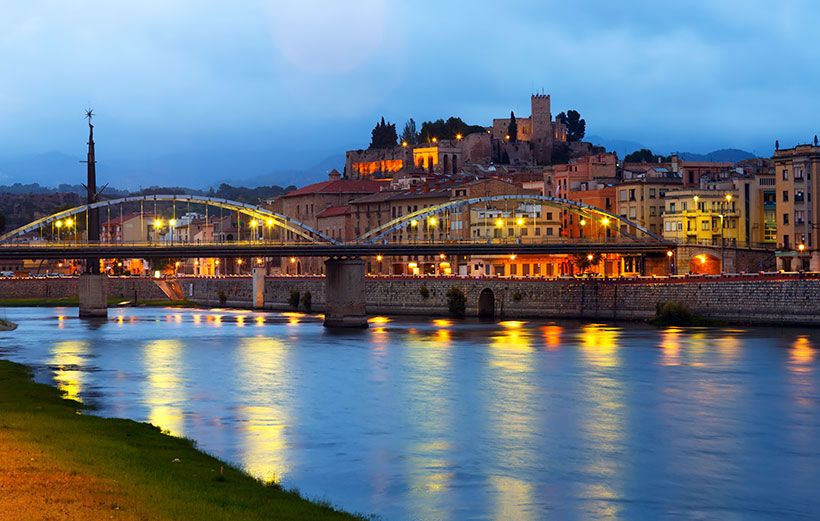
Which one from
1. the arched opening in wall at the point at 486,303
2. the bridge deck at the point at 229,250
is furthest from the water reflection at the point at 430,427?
the arched opening in wall at the point at 486,303

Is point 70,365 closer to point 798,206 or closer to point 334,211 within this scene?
point 798,206

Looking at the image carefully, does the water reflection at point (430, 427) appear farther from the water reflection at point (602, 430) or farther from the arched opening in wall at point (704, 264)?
the arched opening in wall at point (704, 264)

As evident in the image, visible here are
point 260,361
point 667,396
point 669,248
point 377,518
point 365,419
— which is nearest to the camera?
point 377,518

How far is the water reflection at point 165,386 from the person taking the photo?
36.8 metres

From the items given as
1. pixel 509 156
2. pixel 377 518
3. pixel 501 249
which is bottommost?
pixel 377 518

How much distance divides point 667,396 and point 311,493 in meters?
18.7

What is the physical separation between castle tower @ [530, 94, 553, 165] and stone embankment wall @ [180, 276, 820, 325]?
79.2 metres

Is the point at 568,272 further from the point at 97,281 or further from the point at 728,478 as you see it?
the point at 728,478

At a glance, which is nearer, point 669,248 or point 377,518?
point 377,518

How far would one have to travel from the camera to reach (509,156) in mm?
191750

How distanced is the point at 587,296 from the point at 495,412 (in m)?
48.0

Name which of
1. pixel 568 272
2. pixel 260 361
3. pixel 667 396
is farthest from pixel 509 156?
pixel 667 396

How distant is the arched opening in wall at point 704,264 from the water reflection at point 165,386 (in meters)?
38.9

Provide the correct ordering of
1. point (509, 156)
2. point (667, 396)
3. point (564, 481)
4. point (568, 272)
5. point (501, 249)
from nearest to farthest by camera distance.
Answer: point (564, 481) → point (667, 396) → point (501, 249) → point (568, 272) → point (509, 156)
